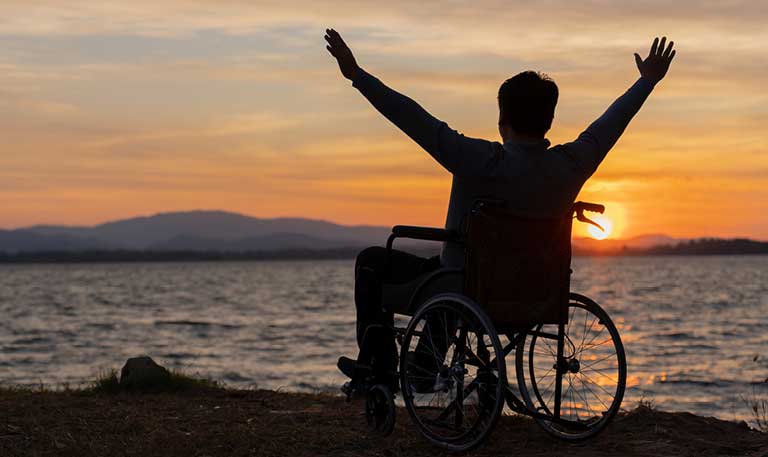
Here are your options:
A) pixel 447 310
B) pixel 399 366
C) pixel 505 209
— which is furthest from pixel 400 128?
pixel 399 366

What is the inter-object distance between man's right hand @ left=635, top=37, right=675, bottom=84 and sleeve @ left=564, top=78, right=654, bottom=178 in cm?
5

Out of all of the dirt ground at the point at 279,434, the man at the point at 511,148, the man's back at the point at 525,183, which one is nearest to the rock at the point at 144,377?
the dirt ground at the point at 279,434

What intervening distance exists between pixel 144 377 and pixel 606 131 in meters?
5.03

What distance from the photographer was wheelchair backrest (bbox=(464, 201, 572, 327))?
195 inches

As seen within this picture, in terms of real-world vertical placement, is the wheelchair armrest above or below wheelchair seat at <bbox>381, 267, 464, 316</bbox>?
above

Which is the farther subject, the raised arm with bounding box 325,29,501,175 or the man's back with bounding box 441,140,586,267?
the man's back with bounding box 441,140,586,267

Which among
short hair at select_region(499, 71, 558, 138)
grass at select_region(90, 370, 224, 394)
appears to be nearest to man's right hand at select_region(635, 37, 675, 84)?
short hair at select_region(499, 71, 558, 138)

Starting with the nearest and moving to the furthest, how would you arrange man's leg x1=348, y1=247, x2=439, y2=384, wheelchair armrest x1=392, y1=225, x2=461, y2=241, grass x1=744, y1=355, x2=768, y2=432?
wheelchair armrest x1=392, y1=225, x2=461, y2=241 → man's leg x1=348, y1=247, x2=439, y2=384 → grass x1=744, y1=355, x2=768, y2=432

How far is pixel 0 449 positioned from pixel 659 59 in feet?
14.3

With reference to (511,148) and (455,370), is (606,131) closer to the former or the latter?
(511,148)

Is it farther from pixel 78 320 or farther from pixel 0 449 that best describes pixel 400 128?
pixel 78 320

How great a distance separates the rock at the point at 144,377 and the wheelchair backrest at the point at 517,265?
4.40m

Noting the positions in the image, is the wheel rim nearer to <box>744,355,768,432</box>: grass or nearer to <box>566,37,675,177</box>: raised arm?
<box>566,37,675,177</box>: raised arm

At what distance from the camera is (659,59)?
18.1 ft
